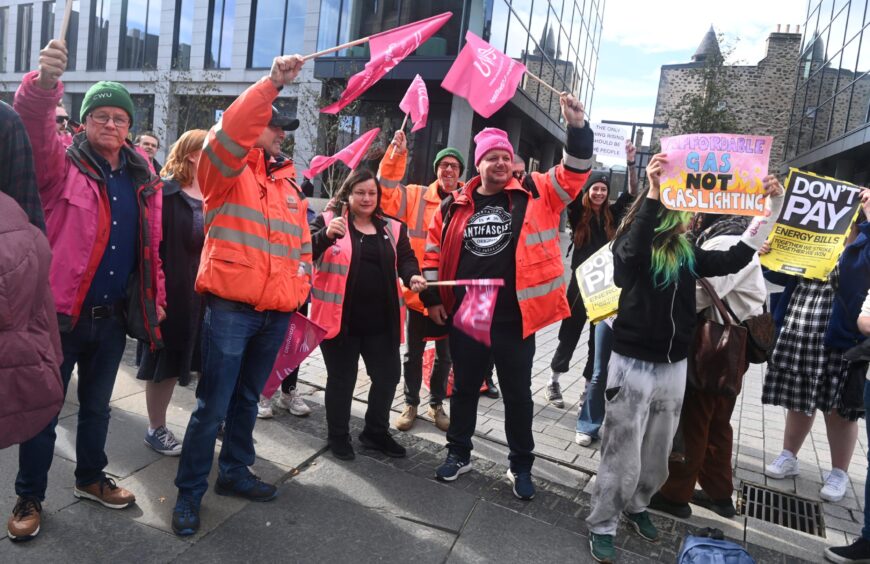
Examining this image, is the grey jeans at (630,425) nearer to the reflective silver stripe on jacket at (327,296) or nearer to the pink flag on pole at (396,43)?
the reflective silver stripe on jacket at (327,296)

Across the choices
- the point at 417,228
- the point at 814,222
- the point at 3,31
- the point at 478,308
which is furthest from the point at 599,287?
the point at 3,31

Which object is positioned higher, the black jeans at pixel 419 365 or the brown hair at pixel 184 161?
the brown hair at pixel 184 161

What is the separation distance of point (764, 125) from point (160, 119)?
3081 centimetres

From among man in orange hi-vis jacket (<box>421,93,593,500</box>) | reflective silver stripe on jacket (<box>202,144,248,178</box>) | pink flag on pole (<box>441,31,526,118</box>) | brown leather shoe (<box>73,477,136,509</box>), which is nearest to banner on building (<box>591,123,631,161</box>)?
pink flag on pole (<box>441,31,526,118</box>)

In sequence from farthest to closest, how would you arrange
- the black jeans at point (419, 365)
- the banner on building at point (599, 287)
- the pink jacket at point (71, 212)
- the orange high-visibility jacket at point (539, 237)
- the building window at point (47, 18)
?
the building window at point (47, 18), the black jeans at point (419, 365), the banner on building at point (599, 287), the orange high-visibility jacket at point (539, 237), the pink jacket at point (71, 212)

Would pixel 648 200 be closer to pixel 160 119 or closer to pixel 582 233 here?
pixel 582 233

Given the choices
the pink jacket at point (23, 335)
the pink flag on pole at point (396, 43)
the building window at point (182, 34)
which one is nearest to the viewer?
the pink jacket at point (23, 335)

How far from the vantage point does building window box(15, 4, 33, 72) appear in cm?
2828

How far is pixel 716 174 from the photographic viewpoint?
2.84 m

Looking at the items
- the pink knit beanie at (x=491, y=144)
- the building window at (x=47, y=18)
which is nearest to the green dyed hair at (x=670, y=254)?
the pink knit beanie at (x=491, y=144)

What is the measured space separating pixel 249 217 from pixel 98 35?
28401 millimetres

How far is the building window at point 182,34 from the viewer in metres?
23.0

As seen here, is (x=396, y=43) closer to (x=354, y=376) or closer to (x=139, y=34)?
(x=354, y=376)

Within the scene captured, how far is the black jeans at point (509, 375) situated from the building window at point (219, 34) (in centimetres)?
2159
